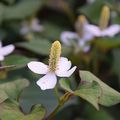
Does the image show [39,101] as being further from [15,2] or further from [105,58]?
[15,2]

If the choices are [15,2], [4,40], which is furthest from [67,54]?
[15,2]

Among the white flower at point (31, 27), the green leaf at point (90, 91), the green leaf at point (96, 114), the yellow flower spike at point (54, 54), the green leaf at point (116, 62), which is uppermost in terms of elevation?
the yellow flower spike at point (54, 54)

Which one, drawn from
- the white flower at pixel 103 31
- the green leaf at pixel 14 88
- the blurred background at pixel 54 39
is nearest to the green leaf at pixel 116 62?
the blurred background at pixel 54 39

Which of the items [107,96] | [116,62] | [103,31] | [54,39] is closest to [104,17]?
[103,31]

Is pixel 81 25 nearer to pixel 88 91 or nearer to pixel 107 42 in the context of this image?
pixel 107 42

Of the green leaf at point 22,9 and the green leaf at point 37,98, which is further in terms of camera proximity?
the green leaf at point 22,9

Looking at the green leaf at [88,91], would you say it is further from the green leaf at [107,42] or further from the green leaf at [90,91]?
the green leaf at [107,42]
